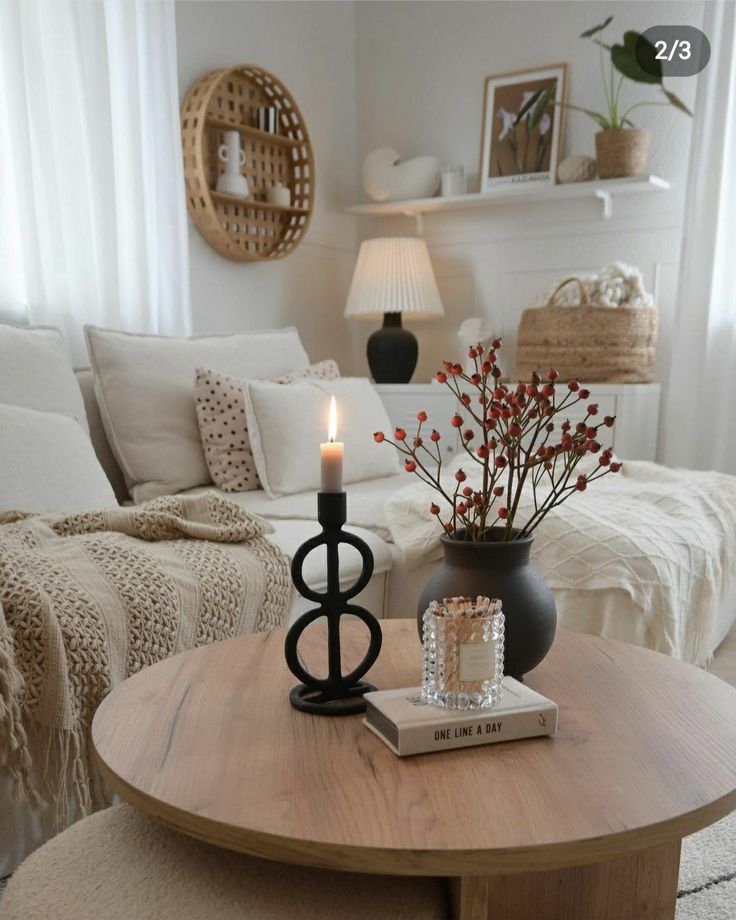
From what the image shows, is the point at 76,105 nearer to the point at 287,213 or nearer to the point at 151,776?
the point at 287,213

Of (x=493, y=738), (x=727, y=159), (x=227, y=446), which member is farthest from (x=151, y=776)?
(x=727, y=159)

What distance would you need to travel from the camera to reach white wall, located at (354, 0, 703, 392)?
11.1 ft

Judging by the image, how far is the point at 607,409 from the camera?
3111 mm

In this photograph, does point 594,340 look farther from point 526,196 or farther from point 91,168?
point 91,168

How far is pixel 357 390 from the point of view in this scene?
107 inches

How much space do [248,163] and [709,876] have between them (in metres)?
2.82

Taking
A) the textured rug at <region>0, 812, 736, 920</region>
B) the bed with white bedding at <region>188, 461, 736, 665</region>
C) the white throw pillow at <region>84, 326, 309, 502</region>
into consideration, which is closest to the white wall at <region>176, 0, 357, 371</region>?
the white throw pillow at <region>84, 326, 309, 502</region>

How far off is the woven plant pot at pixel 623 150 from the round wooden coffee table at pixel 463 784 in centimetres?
255

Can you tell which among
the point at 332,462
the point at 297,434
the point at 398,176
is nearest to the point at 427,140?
the point at 398,176

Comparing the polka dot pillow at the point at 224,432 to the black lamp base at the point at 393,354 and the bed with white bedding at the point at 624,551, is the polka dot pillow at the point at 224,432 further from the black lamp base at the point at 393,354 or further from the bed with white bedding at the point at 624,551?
the black lamp base at the point at 393,354

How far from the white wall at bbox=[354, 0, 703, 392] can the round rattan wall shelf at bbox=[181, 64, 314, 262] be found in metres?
0.58

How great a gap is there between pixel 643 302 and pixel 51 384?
81.0 inches

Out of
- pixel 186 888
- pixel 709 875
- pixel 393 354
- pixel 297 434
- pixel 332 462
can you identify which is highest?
pixel 332 462

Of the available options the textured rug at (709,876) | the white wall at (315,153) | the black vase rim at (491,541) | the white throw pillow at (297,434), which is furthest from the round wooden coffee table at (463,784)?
the white wall at (315,153)
